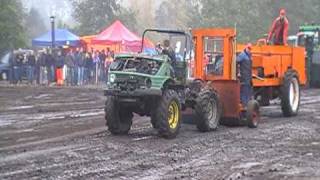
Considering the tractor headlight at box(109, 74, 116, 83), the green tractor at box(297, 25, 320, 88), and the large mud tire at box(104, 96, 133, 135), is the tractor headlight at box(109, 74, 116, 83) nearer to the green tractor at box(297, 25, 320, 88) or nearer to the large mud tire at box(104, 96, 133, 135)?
the large mud tire at box(104, 96, 133, 135)

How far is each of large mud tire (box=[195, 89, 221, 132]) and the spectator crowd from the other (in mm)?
17753

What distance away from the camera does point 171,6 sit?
88.2 metres

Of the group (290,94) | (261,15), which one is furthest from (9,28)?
(290,94)

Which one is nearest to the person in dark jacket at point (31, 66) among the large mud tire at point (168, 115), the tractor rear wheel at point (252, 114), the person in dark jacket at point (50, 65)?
the person in dark jacket at point (50, 65)

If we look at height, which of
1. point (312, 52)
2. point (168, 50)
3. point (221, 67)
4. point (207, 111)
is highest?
point (312, 52)

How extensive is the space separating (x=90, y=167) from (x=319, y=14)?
40476 millimetres

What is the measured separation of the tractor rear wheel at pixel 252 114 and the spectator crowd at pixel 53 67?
17194mm

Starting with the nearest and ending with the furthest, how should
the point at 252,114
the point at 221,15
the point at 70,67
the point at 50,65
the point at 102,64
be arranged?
1. the point at 252,114
2. the point at 50,65
3. the point at 70,67
4. the point at 102,64
5. the point at 221,15

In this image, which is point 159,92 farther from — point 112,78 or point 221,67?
point 221,67

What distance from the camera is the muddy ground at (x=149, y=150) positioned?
950 cm

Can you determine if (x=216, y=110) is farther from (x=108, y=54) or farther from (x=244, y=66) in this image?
(x=108, y=54)

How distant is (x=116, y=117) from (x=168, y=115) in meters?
1.22

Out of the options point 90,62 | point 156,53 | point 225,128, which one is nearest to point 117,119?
point 156,53

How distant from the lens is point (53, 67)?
31.8 meters
